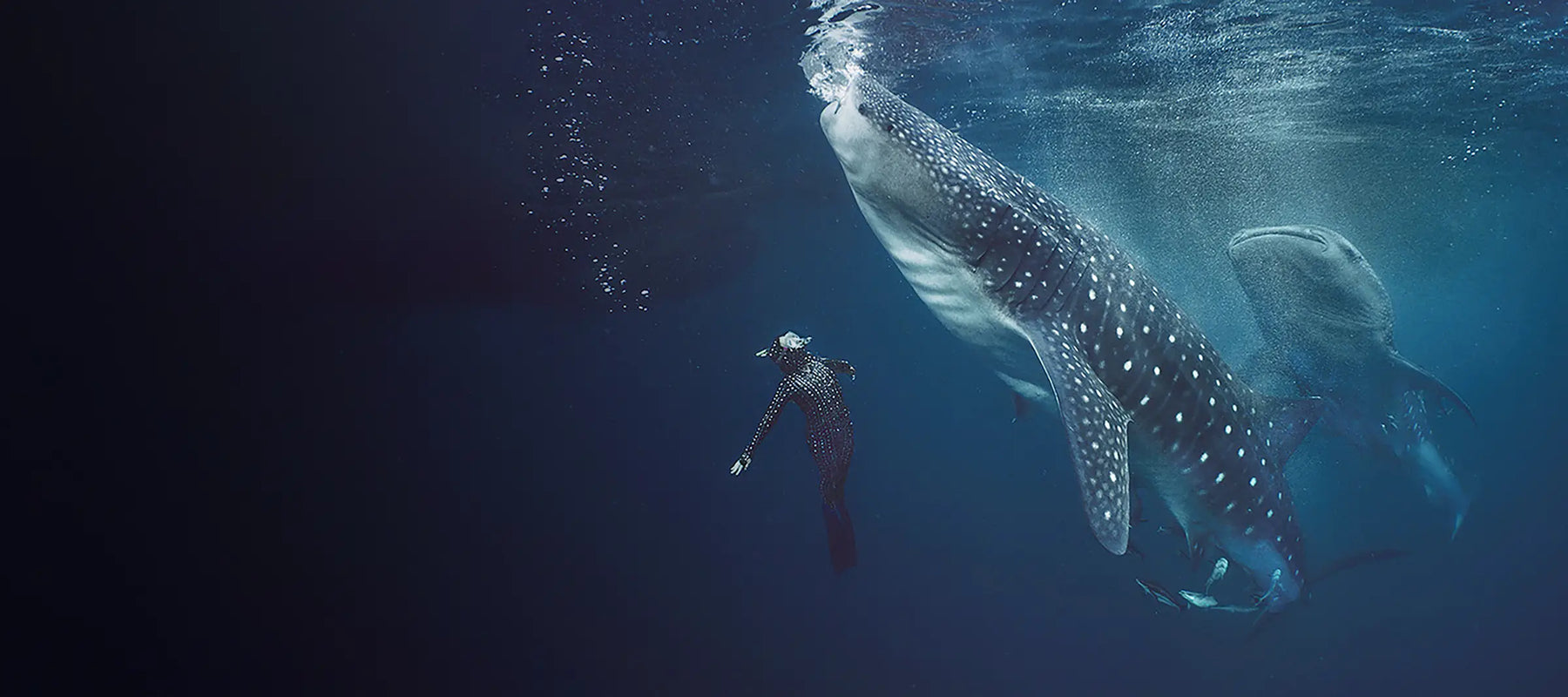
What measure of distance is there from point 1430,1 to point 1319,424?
17.9 ft

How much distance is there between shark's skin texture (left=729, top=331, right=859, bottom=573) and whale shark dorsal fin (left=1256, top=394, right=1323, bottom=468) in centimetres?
363

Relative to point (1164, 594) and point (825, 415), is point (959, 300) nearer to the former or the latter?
point (825, 415)

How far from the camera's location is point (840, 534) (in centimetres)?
525

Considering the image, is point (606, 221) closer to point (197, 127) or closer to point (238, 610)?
point (197, 127)

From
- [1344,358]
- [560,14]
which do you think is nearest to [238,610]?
[560,14]

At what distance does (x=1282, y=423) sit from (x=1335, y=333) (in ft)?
14.0

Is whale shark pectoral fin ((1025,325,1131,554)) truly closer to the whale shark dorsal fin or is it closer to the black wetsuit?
the black wetsuit

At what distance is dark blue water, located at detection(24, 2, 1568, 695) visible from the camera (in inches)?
303

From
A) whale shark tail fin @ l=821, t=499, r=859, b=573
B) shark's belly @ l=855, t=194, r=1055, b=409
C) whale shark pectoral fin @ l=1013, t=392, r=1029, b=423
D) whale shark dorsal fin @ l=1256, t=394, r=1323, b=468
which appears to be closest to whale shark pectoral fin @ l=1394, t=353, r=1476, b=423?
whale shark dorsal fin @ l=1256, t=394, r=1323, b=468

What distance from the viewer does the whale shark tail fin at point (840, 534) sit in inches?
204

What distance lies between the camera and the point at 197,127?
7.41m

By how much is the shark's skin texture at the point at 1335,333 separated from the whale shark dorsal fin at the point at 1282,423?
3079 millimetres

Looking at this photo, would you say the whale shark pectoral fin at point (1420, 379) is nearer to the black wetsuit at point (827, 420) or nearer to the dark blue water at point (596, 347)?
the dark blue water at point (596, 347)

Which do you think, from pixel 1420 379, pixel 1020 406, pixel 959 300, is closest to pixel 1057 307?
pixel 959 300
